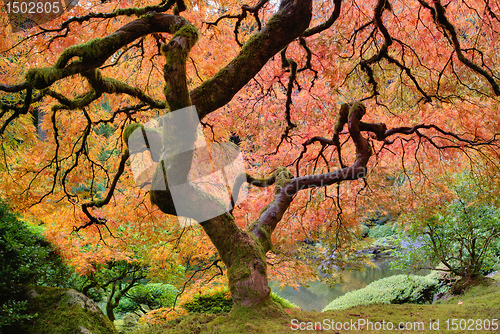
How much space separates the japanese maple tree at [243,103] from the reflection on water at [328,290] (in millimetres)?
5829

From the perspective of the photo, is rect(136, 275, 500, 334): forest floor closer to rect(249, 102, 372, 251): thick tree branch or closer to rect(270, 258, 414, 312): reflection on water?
rect(249, 102, 372, 251): thick tree branch

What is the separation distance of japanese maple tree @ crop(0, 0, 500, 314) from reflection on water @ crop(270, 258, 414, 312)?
19.1 ft

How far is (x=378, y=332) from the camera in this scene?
228cm

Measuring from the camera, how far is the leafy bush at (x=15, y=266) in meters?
2.59

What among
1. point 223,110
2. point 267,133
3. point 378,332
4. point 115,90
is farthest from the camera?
point 267,133

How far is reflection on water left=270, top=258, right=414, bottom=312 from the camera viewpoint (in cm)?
938

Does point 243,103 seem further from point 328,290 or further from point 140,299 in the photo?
point 328,290

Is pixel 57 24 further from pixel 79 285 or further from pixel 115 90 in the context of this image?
pixel 79 285

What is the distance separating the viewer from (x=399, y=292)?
5844mm

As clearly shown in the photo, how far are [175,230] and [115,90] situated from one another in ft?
6.93

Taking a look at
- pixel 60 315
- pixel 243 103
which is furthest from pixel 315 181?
pixel 60 315

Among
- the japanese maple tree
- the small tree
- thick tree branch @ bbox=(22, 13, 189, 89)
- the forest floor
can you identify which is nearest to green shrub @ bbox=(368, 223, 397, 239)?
the small tree

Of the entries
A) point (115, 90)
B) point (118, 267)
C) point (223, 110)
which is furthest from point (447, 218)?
point (118, 267)

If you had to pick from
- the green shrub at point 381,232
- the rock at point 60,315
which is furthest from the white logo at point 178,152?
the green shrub at point 381,232
